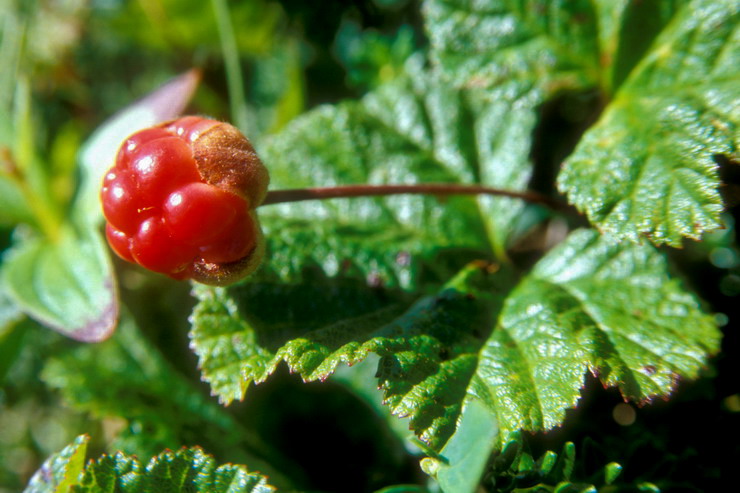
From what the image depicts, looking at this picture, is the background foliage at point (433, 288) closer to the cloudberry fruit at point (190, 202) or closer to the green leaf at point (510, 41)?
the green leaf at point (510, 41)

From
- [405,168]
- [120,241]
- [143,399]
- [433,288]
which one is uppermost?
[120,241]

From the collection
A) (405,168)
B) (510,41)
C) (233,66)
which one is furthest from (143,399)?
(510,41)

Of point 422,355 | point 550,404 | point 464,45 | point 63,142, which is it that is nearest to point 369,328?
point 422,355

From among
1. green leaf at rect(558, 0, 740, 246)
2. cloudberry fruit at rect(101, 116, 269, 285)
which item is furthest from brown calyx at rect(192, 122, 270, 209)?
green leaf at rect(558, 0, 740, 246)

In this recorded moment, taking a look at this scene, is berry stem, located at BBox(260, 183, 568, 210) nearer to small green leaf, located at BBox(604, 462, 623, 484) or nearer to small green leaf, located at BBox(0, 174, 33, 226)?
small green leaf, located at BBox(604, 462, 623, 484)

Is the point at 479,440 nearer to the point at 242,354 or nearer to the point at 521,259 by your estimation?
the point at 242,354

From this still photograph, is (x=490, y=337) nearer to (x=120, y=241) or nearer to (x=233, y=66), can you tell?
(x=120, y=241)

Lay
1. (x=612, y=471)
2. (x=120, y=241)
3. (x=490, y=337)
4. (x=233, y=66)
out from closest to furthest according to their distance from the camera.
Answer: (x=612, y=471) < (x=120, y=241) < (x=490, y=337) < (x=233, y=66)
